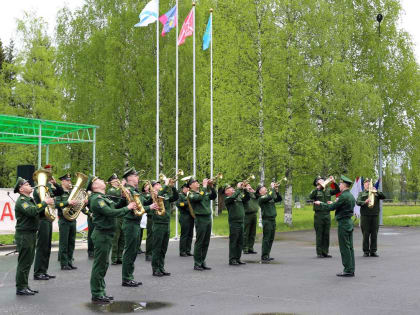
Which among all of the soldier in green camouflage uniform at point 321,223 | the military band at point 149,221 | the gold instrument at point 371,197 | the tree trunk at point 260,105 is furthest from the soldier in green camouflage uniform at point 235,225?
the tree trunk at point 260,105

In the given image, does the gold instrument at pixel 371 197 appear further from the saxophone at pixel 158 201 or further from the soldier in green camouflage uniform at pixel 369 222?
the saxophone at pixel 158 201

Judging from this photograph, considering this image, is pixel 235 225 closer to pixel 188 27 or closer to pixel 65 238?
pixel 65 238

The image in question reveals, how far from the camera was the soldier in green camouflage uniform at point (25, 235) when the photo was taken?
8914 millimetres

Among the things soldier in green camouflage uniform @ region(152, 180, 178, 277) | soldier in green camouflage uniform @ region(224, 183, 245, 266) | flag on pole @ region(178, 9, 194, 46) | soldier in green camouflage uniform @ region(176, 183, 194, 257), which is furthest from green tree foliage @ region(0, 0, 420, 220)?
soldier in green camouflage uniform @ region(152, 180, 178, 277)

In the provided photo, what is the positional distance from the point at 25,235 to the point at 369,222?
31.2ft

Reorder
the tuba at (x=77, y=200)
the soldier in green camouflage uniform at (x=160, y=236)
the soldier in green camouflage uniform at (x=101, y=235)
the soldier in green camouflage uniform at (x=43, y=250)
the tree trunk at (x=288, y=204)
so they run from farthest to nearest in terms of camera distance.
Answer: the tree trunk at (x=288, y=204)
the soldier in green camouflage uniform at (x=160, y=236)
the soldier in green camouflage uniform at (x=43, y=250)
the tuba at (x=77, y=200)
the soldier in green camouflage uniform at (x=101, y=235)

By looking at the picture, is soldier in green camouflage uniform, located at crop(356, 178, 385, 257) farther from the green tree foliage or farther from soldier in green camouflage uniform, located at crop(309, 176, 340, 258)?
the green tree foliage

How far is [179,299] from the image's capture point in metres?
8.45

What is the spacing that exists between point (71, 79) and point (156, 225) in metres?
22.7

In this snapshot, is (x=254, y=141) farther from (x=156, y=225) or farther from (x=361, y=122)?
(x=156, y=225)

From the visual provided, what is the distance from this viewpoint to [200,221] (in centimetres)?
1195

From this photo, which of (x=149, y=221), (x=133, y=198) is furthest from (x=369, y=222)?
(x=133, y=198)

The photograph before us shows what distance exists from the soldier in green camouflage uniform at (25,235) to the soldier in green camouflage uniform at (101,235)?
1.04m

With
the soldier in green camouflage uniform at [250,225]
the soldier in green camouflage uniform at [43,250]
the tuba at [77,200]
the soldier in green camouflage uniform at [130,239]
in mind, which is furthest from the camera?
the soldier in green camouflage uniform at [250,225]
